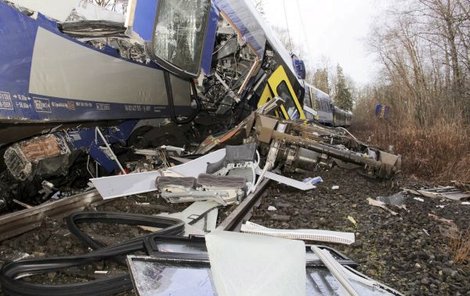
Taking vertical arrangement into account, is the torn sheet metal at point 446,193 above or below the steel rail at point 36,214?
above

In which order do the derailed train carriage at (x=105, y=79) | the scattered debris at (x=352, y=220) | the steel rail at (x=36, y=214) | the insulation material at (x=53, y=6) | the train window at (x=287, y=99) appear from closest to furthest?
the steel rail at (x=36, y=214), the scattered debris at (x=352, y=220), the derailed train carriage at (x=105, y=79), the insulation material at (x=53, y=6), the train window at (x=287, y=99)

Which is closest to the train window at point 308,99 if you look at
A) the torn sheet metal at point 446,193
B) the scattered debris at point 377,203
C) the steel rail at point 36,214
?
the torn sheet metal at point 446,193

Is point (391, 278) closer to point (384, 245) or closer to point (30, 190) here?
point (384, 245)

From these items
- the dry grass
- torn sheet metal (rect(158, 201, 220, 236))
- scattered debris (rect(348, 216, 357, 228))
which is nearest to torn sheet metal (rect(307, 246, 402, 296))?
torn sheet metal (rect(158, 201, 220, 236))

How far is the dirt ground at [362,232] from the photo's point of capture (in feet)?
9.78

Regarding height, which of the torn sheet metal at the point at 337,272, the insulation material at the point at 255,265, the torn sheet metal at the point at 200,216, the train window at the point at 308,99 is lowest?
the torn sheet metal at the point at 200,216

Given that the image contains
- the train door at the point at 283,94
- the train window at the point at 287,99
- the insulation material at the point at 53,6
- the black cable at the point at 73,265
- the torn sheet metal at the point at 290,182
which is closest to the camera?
the black cable at the point at 73,265

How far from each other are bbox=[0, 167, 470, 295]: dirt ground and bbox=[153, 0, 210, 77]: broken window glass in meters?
1.93

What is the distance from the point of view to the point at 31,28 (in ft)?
14.7

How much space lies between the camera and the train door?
870 cm

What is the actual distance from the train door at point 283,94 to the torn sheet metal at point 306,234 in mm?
4792

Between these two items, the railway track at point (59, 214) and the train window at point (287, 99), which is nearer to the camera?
the railway track at point (59, 214)

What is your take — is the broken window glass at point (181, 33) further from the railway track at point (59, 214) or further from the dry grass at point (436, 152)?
the dry grass at point (436, 152)

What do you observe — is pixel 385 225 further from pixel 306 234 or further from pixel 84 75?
pixel 84 75
